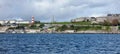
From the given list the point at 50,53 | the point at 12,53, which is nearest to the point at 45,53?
the point at 50,53

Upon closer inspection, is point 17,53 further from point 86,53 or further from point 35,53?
point 86,53

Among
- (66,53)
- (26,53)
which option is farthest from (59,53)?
(26,53)

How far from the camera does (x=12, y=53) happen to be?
57.3m

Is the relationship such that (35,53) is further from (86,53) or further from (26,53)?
(86,53)

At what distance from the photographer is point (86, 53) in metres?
57.7

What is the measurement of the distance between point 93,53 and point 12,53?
10997 millimetres

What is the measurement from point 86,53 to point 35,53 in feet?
23.0

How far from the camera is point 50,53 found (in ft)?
191

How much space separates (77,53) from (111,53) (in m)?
4.64

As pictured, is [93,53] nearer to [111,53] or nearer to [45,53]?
[111,53]

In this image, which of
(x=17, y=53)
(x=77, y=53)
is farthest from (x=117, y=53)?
(x=17, y=53)

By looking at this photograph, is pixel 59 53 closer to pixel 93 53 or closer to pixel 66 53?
pixel 66 53

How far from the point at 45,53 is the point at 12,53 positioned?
14.7 feet

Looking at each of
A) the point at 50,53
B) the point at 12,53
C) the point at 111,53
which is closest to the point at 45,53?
the point at 50,53
